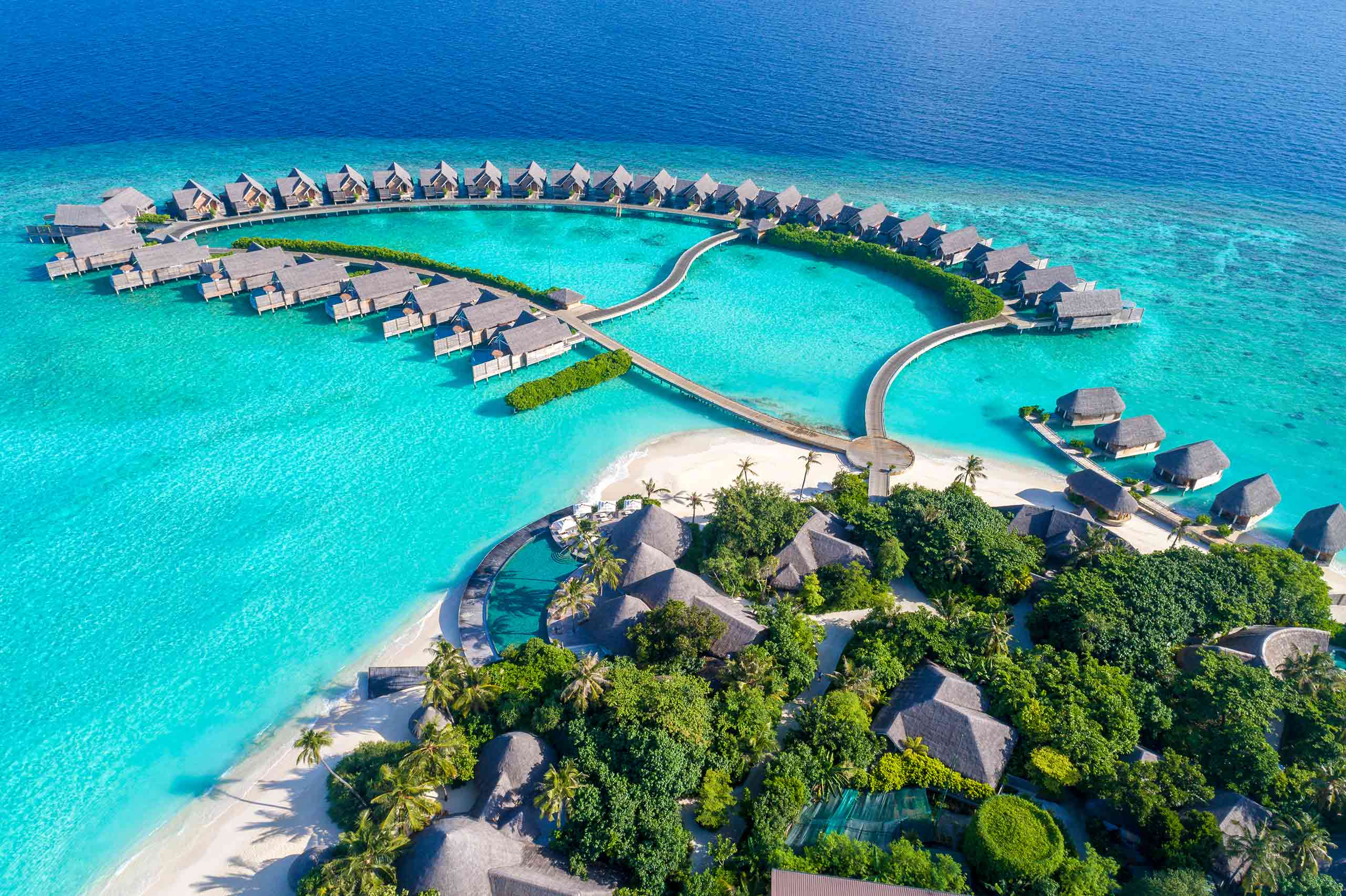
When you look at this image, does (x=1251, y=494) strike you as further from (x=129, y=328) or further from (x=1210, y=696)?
(x=129, y=328)

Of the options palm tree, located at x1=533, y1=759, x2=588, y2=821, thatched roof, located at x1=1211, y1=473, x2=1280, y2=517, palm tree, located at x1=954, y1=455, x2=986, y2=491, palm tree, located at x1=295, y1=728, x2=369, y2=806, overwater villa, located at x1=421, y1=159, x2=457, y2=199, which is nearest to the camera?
palm tree, located at x1=533, y1=759, x2=588, y2=821

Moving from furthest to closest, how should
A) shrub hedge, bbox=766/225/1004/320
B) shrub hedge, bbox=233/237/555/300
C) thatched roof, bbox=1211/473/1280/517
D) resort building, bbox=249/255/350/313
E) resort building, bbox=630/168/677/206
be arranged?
resort building, bbox=630/168/677/206 → shrub hedge, bbox=233/237/555/300 → shrub hedge, bbox=766/225/1004/320 → resort building, bbox=249/255/350/313 → thatched roof, bbox=1211/473/1280/517

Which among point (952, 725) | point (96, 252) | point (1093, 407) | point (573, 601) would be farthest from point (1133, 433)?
point (96, 252)

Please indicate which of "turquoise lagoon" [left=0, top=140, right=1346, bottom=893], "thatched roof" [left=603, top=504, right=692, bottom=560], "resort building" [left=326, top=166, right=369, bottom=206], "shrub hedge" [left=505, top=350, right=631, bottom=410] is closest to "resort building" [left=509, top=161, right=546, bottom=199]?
"turquoise lagoon" [left=0, top=140, right=1346, bottom=893]

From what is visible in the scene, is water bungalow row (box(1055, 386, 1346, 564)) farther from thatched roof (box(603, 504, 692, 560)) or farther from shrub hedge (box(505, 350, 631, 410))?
shrub hedge (box(505, 350, 631, 410))

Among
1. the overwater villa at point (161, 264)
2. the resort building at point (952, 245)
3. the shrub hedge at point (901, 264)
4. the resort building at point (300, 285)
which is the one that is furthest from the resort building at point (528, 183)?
the resort building at point (952, 245)

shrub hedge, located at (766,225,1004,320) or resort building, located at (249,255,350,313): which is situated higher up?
shrub hedge, located at (766,225,1004,320)

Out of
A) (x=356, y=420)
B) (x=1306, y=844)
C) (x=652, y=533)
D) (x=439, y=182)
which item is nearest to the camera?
(x=1306, y=844)

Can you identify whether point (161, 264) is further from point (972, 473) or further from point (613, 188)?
point (972, 473)
